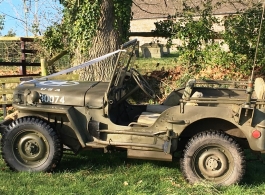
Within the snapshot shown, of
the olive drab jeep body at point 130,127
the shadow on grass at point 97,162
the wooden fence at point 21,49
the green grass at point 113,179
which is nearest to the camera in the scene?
the green grass at point 113,179

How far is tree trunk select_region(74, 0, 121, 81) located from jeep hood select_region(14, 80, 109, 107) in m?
3.63

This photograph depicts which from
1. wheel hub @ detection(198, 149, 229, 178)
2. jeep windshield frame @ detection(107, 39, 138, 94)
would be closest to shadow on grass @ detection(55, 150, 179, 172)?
wheel hub @ detection(198, 149, 229, 178)

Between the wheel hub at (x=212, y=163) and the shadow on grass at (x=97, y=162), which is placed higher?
the wheel hub at (x=212, y=163)

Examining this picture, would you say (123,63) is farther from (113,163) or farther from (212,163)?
(212,163)

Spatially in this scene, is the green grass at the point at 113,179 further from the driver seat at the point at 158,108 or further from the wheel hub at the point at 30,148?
the driver seat at the point at 158,108

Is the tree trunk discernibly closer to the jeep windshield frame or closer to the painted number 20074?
the jeep windshield frame

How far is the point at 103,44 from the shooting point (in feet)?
30.6

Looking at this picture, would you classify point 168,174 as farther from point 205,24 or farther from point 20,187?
point 205,24

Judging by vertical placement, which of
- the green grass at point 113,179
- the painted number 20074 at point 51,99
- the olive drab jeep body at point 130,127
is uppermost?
the painted number 20074 at point 51,99

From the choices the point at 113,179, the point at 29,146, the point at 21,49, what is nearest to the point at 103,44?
the point at 21,49

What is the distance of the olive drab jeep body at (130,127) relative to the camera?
16.0 ft

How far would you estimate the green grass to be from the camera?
4.72m

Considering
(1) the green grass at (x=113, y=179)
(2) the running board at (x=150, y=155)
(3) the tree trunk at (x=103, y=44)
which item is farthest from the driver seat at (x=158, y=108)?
(3) the tree trunk at (x=103, y=44)

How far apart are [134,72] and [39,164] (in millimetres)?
1751
